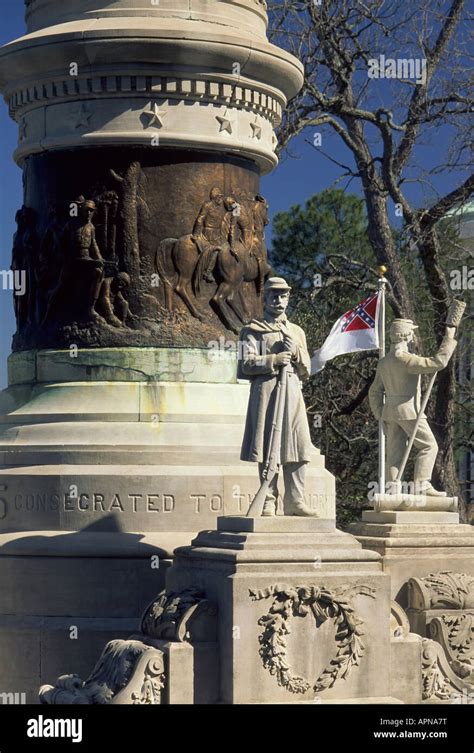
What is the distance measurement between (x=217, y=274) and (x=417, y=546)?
Result: 3.53 metres

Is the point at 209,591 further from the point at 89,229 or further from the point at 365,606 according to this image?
the point at 89,229

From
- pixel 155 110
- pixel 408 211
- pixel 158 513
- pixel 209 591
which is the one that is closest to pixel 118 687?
pixel 209 591

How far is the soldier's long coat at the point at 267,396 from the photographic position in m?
14.6

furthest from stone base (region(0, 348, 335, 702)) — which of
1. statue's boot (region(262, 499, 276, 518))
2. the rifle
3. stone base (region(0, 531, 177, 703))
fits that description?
the rifle

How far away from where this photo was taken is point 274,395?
47.9ft

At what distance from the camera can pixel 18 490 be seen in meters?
17.2

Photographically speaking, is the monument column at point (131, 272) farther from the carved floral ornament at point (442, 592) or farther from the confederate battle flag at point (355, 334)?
the confederate battle flag at point (355, 334)

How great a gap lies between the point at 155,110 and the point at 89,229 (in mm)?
1412

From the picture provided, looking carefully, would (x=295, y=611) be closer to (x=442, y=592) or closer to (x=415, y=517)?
(x=442, y=592)

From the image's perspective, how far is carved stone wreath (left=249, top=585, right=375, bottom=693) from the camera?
539 inches

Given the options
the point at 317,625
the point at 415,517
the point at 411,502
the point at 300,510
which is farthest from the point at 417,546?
the point at 317,625

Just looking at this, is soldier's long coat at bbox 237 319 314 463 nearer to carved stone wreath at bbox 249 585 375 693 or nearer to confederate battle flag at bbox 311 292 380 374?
carved stone wreath at bbox 249 585 375 693

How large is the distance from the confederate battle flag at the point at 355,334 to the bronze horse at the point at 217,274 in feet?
7.13

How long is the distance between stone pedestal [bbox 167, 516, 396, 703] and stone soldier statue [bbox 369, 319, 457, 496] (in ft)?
13.1
